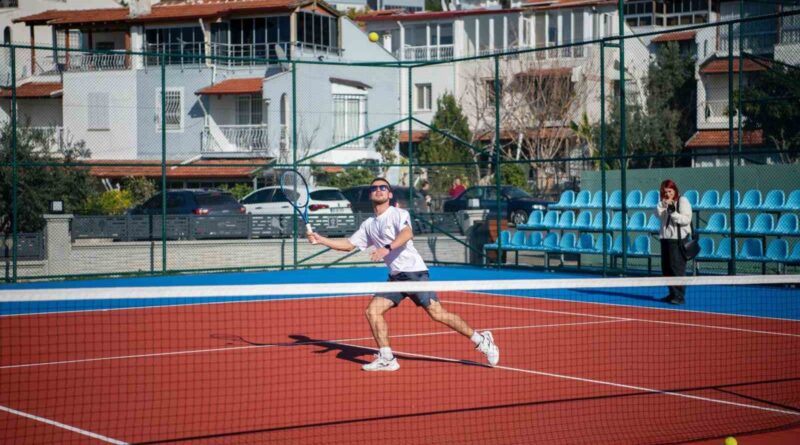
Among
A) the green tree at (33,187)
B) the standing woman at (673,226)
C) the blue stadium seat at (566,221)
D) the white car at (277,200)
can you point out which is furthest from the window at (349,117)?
the standing woman at (673,226)

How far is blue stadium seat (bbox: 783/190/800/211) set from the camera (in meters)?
17.5

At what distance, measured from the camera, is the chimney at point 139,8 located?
4772cm

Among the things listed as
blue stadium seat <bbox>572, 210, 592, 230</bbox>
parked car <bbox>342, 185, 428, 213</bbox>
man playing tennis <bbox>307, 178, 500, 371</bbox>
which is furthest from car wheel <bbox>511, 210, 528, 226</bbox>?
man playing tennis <bbox>307, 178, 500, 371</bbox>

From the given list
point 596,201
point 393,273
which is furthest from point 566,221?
point 393,273

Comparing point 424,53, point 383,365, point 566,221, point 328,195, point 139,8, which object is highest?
point 139,8

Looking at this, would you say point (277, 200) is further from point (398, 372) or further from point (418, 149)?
point (418, 149)

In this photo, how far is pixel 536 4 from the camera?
55344 millimetres

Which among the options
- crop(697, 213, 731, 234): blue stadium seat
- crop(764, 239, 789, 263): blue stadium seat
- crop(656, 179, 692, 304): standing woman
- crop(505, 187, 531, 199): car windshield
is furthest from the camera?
crop(505, 187, 531, 199): car windshield

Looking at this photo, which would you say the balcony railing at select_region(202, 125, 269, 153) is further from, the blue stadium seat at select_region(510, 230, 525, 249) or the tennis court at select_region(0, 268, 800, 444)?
the tennis court at select_region(0, 268, 800, 444)

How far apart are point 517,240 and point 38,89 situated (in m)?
27.8

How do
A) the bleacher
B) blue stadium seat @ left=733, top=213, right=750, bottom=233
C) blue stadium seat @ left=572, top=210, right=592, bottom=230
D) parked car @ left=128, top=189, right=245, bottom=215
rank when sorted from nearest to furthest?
the bleacher → blue stadium seat @ left=733, top=213, right=750, bottom=233 → blue stadium seat @ left=572, top=210, right=592, bottom=230 → parked car @ left=128, top=189, right=245, bottom=215

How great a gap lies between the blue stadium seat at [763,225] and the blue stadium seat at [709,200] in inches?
39.5

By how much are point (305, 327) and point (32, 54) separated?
3955cm

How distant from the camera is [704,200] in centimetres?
1928
